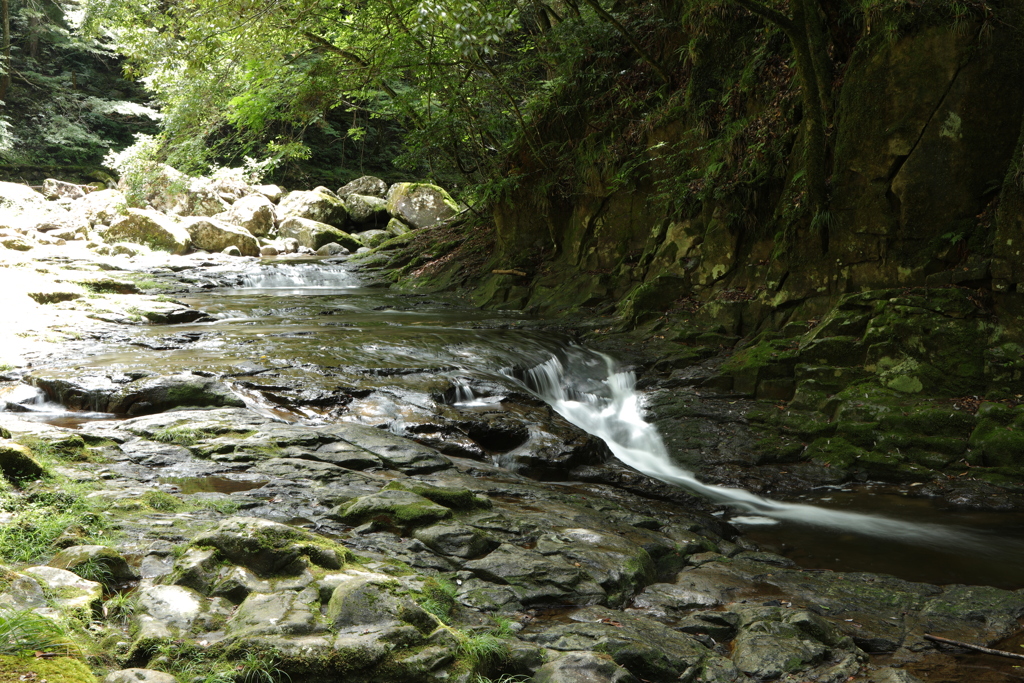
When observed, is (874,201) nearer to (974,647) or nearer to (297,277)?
(974,647)

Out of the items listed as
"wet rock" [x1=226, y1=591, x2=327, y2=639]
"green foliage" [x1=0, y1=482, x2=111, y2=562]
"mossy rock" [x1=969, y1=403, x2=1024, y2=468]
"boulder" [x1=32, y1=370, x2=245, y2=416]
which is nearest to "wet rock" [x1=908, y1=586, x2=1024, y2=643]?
"mossy rock" [x1=969, y1=403, x2=1024, y2=468]

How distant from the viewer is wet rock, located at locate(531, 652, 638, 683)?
2.77 m

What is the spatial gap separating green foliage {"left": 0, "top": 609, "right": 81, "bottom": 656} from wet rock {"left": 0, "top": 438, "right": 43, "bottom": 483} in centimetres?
188

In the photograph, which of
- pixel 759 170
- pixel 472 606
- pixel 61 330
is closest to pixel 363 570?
pixel 472 606

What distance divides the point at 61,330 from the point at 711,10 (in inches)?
415

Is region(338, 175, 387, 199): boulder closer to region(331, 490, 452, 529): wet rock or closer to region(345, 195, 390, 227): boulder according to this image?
region(345, 195, 390, 227): boulder

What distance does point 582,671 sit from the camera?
2828mm

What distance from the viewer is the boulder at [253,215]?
2332 centimetres

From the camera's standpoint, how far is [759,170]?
939 centimetres

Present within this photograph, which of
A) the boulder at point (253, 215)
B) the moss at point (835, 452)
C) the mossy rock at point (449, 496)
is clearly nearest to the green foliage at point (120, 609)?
the mossy rock at point (449, 496)

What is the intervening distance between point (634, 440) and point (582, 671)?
508cm

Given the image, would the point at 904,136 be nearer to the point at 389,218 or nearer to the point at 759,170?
the point at 759,170

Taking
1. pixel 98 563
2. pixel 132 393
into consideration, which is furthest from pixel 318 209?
pixel 98 563

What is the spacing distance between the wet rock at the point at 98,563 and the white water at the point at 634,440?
16.0 ft
